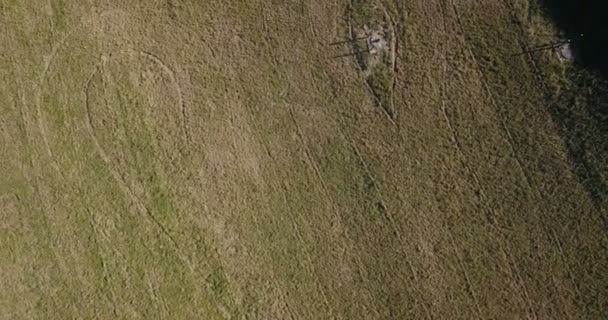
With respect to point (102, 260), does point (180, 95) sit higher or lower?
higher

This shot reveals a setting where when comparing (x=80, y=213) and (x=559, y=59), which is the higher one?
(x=559, y=59)

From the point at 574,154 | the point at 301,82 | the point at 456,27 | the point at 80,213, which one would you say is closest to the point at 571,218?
the point at 574,154

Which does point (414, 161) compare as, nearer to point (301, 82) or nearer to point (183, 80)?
point (301, 82)

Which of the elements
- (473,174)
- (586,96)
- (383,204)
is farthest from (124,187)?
(586,96)

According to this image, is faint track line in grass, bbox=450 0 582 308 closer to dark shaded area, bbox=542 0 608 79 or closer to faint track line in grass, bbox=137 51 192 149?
dark shaded area, bbox=542 0 608 79

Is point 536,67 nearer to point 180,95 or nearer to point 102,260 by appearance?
point 180,95

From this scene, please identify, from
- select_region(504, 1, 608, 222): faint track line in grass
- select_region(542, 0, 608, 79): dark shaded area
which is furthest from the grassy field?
select_region(542, 0, 608, 79): dark shaded area
